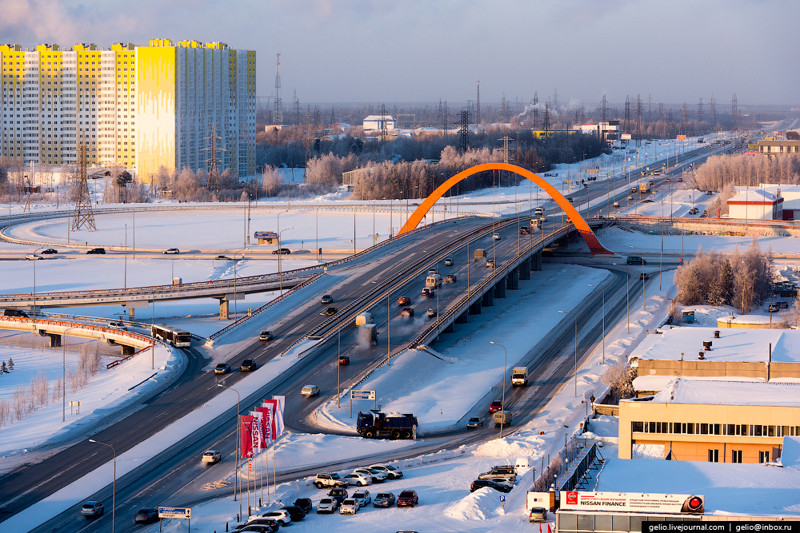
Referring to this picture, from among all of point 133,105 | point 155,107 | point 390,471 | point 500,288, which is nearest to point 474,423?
point 390,471

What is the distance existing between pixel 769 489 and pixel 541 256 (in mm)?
55113

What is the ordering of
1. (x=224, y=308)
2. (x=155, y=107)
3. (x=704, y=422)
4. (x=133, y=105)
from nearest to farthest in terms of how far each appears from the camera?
(x=704, y=422), (x=224, y=308), (x=155, y=107), (x=133, y=105)

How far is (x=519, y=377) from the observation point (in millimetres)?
52438

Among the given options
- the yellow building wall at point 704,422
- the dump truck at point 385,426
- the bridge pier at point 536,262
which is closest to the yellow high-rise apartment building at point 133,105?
the bridge pier at point 536,262

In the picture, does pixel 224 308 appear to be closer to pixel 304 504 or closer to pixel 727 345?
pixel 727 345


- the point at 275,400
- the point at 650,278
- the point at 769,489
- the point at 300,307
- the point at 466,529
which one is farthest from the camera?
the point at 650,278

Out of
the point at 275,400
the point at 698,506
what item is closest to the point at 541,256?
the point at 275,400

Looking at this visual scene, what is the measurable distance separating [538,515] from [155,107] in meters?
131

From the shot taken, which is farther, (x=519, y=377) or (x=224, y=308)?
(x=224, y=308)

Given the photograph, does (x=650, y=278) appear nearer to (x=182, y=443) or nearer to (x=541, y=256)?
(x=541, y=256)

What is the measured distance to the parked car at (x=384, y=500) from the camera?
1398 inches

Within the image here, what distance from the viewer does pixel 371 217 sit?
11181 centimetres

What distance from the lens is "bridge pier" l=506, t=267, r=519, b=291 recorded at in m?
74.6

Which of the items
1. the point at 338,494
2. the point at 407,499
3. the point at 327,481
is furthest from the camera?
the point at 327,481
